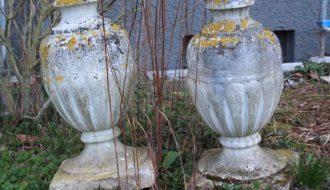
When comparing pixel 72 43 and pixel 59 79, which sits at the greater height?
pixel 72 43

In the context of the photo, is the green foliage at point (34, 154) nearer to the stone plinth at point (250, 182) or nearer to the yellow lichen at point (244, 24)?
the stone plinth at point (250, 182)

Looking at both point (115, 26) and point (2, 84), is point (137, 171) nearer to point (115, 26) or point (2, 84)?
point (115, 26)

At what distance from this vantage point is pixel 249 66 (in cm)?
255

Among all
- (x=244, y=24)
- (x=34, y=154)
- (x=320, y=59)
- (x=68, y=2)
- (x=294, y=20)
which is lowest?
(x=34, y=154)

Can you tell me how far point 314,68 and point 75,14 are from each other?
298 centimetres

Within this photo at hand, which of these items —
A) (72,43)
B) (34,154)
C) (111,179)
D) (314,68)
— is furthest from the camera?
(314,68)

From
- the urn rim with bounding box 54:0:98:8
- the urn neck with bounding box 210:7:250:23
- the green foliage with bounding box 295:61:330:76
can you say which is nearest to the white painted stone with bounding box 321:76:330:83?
the green foliage with bounding box 295:61:330:76

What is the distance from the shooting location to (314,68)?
5.18 m

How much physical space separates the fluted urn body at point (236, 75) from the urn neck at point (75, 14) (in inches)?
20.3

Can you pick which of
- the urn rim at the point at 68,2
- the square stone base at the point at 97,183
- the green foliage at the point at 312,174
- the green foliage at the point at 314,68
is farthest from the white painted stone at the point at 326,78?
the urn rim at the point at 68,2

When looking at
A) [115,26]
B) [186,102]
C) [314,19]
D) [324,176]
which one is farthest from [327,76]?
[115,26]

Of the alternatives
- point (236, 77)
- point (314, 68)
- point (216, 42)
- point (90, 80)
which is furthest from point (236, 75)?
point (314, 68)

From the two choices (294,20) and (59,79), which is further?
(294,20)

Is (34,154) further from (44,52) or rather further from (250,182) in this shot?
(250,182)
